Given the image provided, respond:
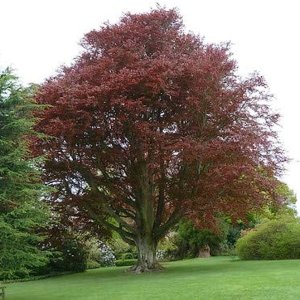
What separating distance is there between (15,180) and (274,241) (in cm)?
1532

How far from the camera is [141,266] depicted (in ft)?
63.8

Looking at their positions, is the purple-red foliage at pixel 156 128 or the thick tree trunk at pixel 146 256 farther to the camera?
the thick tree trunk at pixel 146 256

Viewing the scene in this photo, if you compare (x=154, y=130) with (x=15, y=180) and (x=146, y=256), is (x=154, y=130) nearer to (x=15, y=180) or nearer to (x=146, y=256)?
(x=146, y=256)

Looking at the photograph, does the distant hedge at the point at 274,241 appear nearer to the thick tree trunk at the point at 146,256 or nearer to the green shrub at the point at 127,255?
the thick tree trunk at the point at 146,256

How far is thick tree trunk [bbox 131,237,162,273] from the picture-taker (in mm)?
19453

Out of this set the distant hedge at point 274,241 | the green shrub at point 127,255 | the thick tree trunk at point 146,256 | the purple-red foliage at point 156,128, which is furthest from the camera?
the green shrub at point 127,255

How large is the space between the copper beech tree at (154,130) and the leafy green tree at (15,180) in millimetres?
4834

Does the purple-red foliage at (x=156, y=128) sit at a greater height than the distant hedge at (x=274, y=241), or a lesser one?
greater

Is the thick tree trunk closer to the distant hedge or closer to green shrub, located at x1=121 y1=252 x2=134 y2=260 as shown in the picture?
the distant hedge

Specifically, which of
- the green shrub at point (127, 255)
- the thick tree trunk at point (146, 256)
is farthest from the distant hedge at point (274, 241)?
the green shrub at point (127, 255)

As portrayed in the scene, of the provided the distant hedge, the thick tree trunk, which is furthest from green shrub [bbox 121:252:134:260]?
the thick tree trunk

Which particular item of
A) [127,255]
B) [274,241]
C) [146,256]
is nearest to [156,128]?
[146,256]

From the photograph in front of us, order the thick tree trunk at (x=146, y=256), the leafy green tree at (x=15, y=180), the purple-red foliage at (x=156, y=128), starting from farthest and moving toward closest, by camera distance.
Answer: the thick tree trunk at (x=146, y=256), the purple-red foliage at (x=156, y=128), the leafy green tree at (x=15, y=180)

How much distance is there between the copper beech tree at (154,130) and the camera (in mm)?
17156
